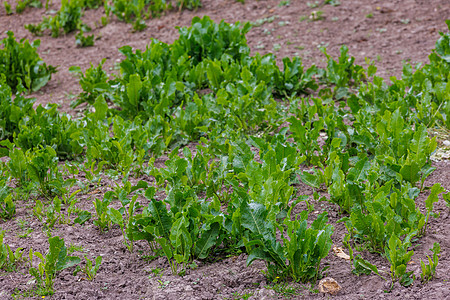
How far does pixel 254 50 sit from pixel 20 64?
2905 millimetres

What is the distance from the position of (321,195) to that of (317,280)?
0.98 m

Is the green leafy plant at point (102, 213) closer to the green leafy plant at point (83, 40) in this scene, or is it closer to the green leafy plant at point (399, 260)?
the green leafy plant at point (399, 260)

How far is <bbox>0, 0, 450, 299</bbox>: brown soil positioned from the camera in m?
2.67

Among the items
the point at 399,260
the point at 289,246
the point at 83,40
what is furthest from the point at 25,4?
the point at 399,260

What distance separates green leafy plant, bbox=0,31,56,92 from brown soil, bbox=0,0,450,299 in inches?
5.7

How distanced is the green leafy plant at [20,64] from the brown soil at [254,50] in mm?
144

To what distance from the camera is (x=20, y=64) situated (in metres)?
5.95

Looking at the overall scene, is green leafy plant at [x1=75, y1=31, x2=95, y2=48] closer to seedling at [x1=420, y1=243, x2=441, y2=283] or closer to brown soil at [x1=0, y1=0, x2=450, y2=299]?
brown soil at [x1=0, y1=0, x2=450, y2=299]

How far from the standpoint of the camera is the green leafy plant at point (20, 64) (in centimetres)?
592

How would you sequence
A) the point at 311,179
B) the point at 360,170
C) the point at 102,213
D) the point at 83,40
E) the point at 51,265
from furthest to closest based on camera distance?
1. the point at 83,40
2. the point at 311,179
3. the point at 360,170
4. the point at 102,213
5. the point at 51,265

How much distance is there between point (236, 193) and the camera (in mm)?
3236

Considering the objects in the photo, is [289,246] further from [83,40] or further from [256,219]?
[83,40]

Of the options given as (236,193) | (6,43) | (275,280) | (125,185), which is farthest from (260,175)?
(6,43)

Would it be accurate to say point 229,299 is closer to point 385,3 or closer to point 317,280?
point 317,280
